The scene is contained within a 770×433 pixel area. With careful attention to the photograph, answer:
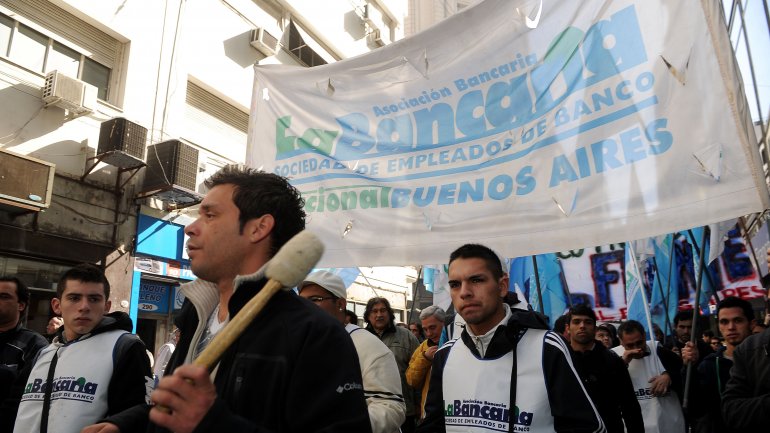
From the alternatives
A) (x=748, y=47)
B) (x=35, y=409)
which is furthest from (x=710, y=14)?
(x=748, y=47)

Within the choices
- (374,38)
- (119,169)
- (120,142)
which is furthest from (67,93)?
(374,38)

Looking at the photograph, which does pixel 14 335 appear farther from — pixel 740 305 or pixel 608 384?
pixel 740 305

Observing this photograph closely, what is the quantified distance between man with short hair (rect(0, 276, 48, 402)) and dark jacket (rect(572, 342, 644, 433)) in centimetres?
354

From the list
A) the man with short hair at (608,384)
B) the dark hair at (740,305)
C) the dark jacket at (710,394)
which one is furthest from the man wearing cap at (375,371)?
the dark hair at (740,305)

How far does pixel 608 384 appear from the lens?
155 inches

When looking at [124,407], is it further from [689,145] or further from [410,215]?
[689,145]

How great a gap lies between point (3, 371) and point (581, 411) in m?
3.30

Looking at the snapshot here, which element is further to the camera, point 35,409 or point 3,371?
point 3,371

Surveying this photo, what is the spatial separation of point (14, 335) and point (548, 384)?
340cm

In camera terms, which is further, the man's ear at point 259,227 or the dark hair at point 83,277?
the dark hair at point 83,277

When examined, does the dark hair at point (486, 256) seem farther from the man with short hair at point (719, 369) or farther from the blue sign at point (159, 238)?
the blue sign at point (159, 238)

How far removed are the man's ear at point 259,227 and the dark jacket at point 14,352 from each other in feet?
8.59

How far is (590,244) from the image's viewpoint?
317 centimetres

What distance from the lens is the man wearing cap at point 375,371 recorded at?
2778 mm
